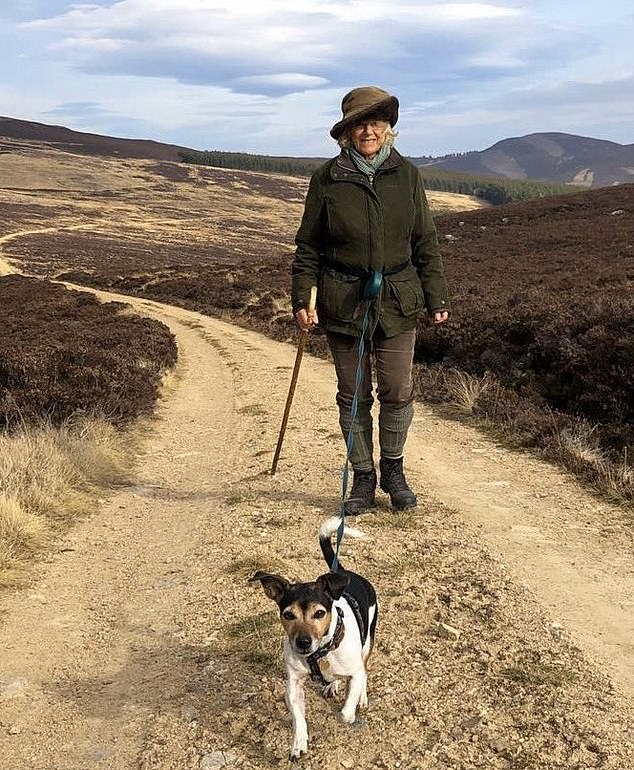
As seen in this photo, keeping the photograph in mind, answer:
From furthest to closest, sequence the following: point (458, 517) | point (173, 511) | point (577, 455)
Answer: point (577, 455) → point (173, 511) → point (458, 517)

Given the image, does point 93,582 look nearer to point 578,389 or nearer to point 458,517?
point 458,517

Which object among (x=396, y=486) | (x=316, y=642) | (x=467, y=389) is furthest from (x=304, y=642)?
(x=467, y=389)

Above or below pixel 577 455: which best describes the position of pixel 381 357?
above

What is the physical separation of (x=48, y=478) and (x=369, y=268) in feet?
10.7

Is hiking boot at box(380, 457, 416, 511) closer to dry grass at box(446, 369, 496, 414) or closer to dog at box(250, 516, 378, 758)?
dog at box(250, 516, 378, 758)

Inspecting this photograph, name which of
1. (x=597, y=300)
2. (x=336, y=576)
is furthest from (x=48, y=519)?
(x=597, y=300)

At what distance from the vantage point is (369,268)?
190 inches

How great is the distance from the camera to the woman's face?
15.1 ft

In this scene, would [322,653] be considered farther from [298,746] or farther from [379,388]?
[379,388]

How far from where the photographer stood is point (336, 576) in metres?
2.96

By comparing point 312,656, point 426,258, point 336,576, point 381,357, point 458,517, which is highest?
point 426,258

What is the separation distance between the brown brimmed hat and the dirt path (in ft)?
8.81

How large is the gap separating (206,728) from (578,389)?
681 centimetres

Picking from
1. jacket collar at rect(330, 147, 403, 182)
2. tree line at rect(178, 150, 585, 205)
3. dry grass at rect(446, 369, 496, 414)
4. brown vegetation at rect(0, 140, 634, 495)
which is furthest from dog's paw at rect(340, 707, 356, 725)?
tree line at rect(178, 150, 585, 205)
